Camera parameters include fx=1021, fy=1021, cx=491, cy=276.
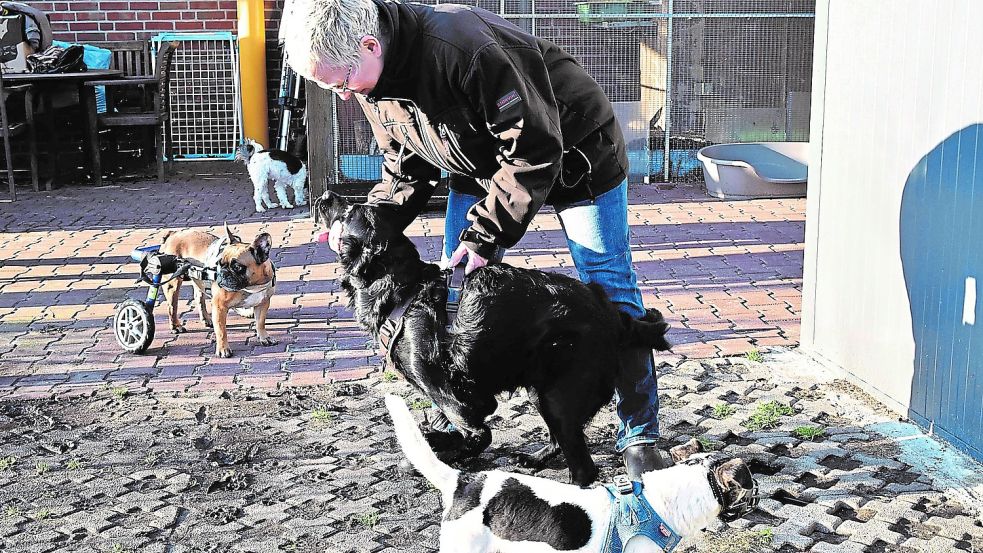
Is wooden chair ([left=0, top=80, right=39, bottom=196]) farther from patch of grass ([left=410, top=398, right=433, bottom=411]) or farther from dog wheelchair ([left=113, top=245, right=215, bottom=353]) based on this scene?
patch of grass ([left=410, top=398, right=433, bottom=411])

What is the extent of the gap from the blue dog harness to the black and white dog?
728 cm

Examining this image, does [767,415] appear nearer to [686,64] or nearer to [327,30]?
[327,30]

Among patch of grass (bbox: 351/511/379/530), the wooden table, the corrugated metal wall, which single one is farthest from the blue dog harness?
the wooden table

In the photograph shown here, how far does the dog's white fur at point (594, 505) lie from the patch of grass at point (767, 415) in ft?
5.06

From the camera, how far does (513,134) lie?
9.94 feet

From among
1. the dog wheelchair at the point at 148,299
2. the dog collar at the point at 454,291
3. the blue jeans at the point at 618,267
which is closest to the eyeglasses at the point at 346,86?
the dog collar at the point at 454,291

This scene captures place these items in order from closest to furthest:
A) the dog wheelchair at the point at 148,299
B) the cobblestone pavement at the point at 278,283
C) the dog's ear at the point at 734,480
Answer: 1. the dog's ear at the point at 734,480
2. the cobblestone pavement at the point at 278,283
3. the dog wheelchair at the point at 148,299

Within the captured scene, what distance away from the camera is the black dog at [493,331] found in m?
3.29

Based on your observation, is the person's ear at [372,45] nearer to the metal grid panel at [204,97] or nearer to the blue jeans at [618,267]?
the blue jeans at [618,267]

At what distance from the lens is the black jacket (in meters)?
3.04

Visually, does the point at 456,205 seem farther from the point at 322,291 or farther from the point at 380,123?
the point at 322,291

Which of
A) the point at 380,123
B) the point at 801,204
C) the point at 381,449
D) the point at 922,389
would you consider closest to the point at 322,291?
the point at 381,449

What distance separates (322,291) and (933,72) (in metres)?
4.01

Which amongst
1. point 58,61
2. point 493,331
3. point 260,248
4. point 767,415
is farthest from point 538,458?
point 58,61
